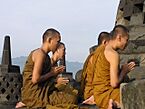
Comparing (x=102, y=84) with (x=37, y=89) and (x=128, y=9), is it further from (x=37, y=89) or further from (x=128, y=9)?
(x=128, y=9)

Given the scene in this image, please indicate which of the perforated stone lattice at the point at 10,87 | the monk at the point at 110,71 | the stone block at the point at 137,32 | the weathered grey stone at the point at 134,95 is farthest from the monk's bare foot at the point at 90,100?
the perforated stone lattice at the point at 10,87

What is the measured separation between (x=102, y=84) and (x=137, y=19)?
7.14 m

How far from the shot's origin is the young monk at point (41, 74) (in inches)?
199

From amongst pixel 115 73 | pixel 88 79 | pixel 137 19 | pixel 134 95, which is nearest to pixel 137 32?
pixel 137 19

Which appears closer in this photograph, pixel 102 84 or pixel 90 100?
pixel 102 84

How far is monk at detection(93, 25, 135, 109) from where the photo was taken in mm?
4715

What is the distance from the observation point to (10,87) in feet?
36.2

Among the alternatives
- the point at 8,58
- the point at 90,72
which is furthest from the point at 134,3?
the point at 90,72

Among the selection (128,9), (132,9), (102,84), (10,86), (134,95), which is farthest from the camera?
(128,9)

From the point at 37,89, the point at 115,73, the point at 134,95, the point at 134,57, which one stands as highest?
the point at 134,57

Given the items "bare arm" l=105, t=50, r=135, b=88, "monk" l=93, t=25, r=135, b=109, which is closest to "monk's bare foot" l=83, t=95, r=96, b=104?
Answer: "monk" l=93, t=25, r=135, b=109

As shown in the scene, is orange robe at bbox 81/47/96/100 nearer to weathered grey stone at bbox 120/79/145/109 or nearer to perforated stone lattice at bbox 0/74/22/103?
weathered grey stone at bbox 120/79/145/109

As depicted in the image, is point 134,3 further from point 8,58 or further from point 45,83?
point 45,83

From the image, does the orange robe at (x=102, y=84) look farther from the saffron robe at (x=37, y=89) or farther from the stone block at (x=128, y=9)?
the stone block at (x=128, y=9)
